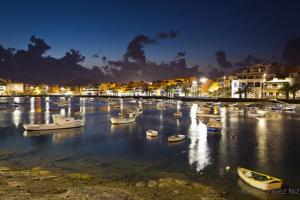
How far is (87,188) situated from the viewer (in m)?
18.0

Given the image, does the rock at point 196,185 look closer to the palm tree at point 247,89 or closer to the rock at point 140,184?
the rock at point 140,184

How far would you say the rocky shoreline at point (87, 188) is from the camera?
16938mm

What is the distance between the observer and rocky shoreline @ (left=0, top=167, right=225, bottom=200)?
1694 centimetres

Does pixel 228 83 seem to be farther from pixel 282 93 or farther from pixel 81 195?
pixel 81 195

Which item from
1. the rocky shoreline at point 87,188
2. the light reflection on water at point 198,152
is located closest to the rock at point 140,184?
the rocky shoreline at point 87,188

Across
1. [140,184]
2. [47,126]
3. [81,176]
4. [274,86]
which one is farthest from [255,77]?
[81,176]

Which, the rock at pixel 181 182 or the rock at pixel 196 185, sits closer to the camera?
the rock at pixel 196 185

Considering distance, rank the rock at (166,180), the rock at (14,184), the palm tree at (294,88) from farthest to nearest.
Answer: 1. the palm tree at (294,88)
2. the rock at (166,180)
3. the rock at (14,184)

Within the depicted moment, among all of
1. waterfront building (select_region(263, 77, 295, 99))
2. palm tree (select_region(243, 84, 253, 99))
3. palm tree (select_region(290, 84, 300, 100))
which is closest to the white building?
waterfront building (select_region(263, 77, 295, 99))

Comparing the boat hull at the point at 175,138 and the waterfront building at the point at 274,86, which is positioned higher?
the waterfront building at the point at 274,86

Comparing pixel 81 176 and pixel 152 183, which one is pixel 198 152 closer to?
pixel 152 183

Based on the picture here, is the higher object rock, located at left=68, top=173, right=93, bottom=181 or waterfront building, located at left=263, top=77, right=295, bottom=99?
waterfront building, located at left=263, top=77, right=295, bottom=99

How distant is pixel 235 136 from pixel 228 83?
11717cm

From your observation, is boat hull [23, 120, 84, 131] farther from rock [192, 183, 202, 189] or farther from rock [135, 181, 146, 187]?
rock [192, 183, 202, 189]
